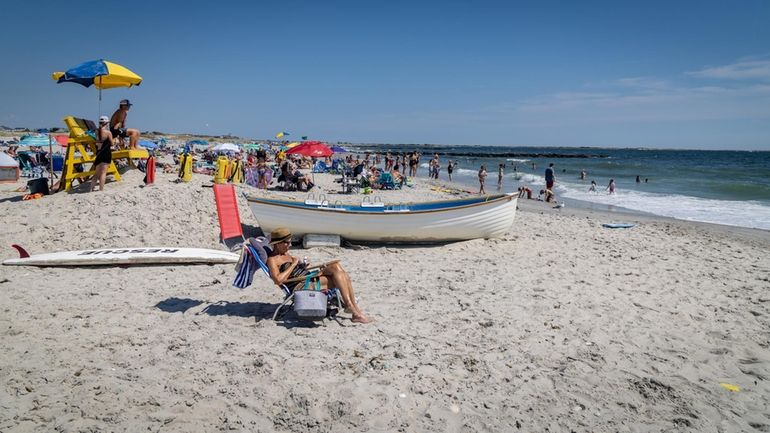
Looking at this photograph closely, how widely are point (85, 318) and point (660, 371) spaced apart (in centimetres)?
604

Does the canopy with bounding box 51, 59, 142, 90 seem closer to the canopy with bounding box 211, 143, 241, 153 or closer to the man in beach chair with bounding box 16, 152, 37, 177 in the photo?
the man in beach chair with bounding box 16, 152, 37, 177

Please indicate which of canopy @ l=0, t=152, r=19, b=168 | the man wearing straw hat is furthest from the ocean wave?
canopy @ l=0, t=152, r=19, b=168

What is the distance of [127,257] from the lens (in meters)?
6.95

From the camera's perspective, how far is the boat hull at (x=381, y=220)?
8750 mm

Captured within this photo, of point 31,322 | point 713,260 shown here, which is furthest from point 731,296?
point 31,322

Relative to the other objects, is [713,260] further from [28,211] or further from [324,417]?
[28,211]

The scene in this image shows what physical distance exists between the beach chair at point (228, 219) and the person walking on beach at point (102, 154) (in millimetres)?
2345

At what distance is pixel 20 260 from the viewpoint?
264 inches

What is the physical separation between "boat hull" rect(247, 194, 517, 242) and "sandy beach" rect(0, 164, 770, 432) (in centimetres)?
78

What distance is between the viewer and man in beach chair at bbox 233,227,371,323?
4.92 meters

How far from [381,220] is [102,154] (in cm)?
602

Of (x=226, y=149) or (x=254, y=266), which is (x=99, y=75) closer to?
(x=254, y=266)

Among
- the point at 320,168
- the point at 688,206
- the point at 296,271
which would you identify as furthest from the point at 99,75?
the point at 688,206

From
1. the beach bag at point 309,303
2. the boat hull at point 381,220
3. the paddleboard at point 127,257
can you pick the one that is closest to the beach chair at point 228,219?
the boat hull at point 381,220
